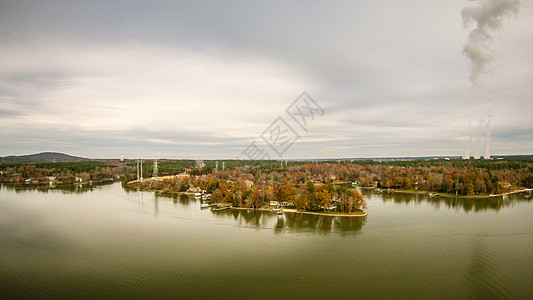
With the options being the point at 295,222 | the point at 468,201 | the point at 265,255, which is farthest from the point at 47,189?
the point at 468,201

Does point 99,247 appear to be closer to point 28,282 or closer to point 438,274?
point 28,282

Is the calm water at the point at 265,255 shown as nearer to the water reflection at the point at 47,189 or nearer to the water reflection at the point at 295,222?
the water reflection at the point at 295,222

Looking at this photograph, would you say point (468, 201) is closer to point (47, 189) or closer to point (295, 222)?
point (295, 222)

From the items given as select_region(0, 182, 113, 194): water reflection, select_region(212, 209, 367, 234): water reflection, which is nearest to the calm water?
select_region(212, 209, 367, 234): water reflection

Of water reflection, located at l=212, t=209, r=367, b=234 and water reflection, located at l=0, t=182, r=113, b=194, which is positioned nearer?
water reflection, located at l=212, t=209, r=367, b=234

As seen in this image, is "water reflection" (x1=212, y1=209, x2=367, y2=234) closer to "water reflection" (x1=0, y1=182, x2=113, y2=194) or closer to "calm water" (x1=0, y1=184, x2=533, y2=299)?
"calm water" (x1=0, y1=184, x2=533, y2=299)

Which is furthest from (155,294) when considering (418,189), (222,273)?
(418,189)
